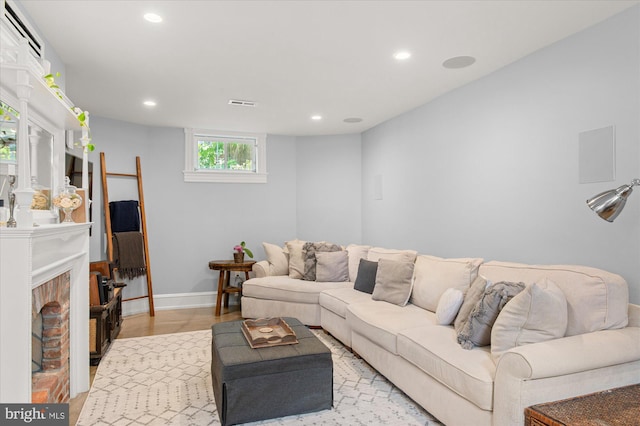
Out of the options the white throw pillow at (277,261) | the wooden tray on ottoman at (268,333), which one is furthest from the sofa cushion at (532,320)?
the white throw pillow at (277,261)

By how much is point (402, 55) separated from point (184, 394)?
3063 millimetres

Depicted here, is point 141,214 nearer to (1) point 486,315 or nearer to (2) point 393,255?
(2) point 393,255

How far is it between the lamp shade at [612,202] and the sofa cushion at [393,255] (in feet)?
6.02

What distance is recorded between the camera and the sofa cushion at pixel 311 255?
500 cm

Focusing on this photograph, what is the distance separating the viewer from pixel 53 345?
2.70 m

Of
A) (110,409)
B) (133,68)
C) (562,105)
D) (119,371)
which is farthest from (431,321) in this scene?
(133,68)

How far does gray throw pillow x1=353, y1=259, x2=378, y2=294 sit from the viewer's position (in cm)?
418

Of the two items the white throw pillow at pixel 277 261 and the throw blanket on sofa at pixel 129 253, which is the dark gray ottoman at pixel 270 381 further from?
the throw blanket on sofa at pixel 129 253

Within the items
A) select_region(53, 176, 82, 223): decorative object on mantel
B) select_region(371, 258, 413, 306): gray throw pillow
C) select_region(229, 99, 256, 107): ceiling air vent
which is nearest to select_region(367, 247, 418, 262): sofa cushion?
select_region(371, 258, 413, 306): gray throw pillow

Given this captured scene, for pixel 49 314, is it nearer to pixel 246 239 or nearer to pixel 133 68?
pixel 133 68

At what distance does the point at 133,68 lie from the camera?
343cm

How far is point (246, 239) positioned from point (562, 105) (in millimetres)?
4398

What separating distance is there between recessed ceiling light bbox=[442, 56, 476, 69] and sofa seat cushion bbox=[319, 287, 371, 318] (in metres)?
2.23

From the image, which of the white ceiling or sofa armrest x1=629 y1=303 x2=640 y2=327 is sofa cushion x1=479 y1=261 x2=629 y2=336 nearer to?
sofa armrest x1=629 y1=303 x2=640 y2=327
